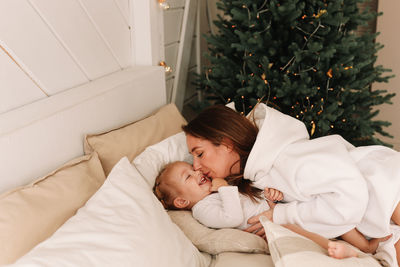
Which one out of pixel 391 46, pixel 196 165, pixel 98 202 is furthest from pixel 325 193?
pixel 391 46

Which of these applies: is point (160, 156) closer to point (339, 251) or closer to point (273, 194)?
point (273, 194)

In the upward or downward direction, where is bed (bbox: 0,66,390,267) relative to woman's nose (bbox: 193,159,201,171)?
upward

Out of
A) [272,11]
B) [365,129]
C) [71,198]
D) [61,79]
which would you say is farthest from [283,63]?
[71,198]

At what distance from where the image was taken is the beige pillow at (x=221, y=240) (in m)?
1.15

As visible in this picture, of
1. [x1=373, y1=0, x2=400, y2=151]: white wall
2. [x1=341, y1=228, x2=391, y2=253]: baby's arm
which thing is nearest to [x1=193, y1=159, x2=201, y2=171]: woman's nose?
[x1=341, y1=228, x2=391, y2=253]: baby's arm

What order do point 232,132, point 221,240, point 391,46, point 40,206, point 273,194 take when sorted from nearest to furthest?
point 40,206
point 221,240
point 273,194
point 232,132
point 391,46

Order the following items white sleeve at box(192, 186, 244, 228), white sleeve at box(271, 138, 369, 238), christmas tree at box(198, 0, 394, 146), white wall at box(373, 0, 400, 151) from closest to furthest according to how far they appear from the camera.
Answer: white sleeve at box(271, 138, 369, 238) < white sleeve at box(192, 186, 244, 228) < christmas tree at box(198, 0, 394, 146) < white wall at box(373, 0, 400, 151)

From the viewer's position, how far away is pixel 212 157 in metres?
1.52

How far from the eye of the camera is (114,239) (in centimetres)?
87

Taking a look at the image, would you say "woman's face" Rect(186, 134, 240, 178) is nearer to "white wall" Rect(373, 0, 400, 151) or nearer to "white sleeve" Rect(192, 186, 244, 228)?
"white sleeve" Rect(192, 186, 244, 228)

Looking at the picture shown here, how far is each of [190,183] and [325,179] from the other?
0.55 m

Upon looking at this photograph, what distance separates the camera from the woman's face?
152 centimetres

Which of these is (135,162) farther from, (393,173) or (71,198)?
(393,173)

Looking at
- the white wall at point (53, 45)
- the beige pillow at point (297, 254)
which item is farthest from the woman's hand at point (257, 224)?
the white wall at point (53, 45)
